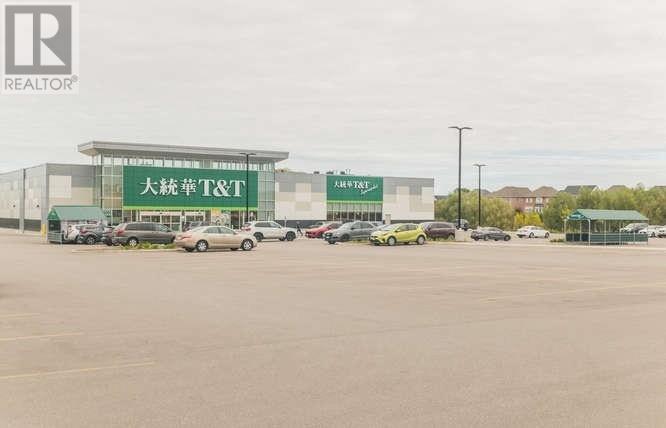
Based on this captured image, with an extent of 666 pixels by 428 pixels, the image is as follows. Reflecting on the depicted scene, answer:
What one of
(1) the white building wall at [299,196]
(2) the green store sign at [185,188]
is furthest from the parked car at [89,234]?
(1) the white building wall at [299,196]

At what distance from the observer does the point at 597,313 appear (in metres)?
13.1

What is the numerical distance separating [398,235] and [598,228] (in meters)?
16.2

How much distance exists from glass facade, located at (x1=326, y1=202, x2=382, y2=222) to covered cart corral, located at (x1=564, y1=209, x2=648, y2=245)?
4396cm

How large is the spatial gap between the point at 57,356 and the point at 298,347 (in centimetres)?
315

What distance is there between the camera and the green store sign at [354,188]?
93438 mm

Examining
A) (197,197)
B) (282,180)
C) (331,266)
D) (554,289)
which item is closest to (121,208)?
(197,197)

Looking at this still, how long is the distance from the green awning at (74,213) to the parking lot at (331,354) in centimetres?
3341

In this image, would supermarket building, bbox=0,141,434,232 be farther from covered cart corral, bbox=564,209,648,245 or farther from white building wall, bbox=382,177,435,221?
covered cart corral, bbox=564,209,648,245

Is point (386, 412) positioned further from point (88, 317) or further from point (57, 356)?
point (88, 317)

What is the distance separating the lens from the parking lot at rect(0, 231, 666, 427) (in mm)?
6508

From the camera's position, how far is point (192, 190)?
81750 millimetres

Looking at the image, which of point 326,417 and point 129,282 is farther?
point 129,282

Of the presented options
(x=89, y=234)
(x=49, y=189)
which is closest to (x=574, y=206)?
(x=49, y=189)

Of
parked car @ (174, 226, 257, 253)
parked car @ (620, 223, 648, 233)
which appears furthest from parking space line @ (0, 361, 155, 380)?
parked car @ (620, 223, 648, 233)
